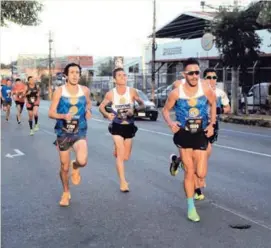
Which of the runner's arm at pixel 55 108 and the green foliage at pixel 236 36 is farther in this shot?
the green foliage at pixel 236 36

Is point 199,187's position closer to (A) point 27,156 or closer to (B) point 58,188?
(B) point 58,188

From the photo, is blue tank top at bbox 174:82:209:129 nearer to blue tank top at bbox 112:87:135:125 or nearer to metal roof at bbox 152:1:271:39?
blue tank top at bbox 112:87:135:125

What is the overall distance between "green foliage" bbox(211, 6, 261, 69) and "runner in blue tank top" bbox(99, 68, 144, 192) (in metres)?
19.0

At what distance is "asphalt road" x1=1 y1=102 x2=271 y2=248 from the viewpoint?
5.45 m

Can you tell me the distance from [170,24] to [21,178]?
1566 inches

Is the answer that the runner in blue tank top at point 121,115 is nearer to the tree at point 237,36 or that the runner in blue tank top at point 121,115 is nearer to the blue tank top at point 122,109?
the blue tank top at point 122,109

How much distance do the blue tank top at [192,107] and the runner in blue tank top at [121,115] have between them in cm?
162

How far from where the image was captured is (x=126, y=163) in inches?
419

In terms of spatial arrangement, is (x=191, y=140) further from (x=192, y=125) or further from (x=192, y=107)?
(x=192, y=107)

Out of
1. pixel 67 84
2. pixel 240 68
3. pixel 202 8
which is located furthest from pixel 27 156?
pixel 202 8

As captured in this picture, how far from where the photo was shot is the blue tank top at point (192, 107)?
6.32 m

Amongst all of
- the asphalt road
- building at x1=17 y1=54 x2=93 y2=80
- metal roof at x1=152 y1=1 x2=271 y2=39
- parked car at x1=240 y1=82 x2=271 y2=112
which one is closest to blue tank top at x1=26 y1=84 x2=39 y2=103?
the asphalt road

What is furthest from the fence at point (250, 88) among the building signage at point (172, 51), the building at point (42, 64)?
the building at point (42, 64)

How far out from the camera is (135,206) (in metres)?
6.91
